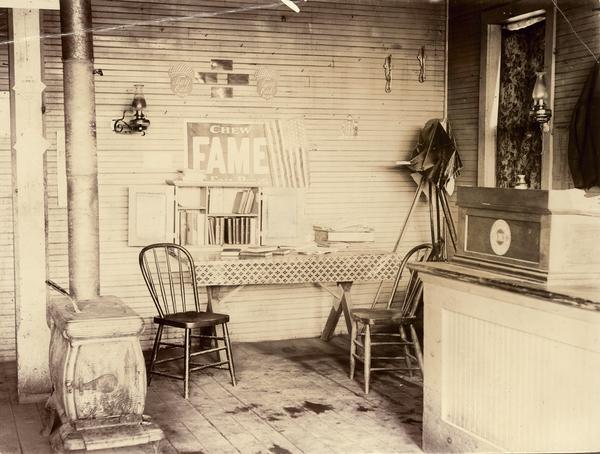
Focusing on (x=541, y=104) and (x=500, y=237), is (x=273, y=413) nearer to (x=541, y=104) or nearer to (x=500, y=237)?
(x=500, y=237)

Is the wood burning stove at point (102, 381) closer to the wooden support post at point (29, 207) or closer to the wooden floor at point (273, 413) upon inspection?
the wooden floor at point (273, 413)

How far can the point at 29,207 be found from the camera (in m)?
5.26

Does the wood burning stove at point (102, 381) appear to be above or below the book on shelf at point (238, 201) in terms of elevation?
below

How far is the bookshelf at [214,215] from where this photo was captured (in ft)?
22.9

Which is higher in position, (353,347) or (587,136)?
(587,136)

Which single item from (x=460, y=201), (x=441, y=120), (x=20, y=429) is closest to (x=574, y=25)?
(x=441, y=120)

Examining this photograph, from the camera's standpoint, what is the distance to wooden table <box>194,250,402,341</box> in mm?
6383

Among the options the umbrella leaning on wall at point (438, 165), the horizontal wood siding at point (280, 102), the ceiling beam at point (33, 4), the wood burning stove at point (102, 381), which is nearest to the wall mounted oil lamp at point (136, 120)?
the horizontal wood siding at point (280, 102)

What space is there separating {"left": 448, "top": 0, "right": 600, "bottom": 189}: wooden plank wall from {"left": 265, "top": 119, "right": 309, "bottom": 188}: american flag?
1.63 m

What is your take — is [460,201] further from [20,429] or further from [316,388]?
[20,429]

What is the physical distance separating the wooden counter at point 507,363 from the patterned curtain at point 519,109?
321 centimetres

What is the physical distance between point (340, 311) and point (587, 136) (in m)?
2.70

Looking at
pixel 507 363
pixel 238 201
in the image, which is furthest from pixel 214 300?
pixel 507 363

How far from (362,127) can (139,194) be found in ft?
7.51
